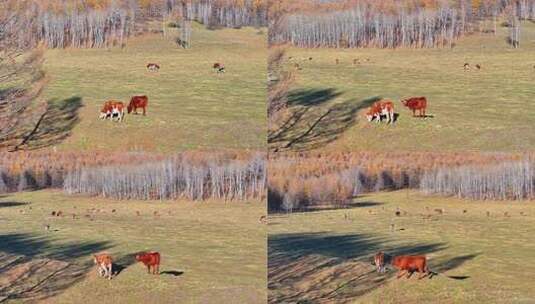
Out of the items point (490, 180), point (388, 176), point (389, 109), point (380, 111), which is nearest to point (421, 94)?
point (389, 109)

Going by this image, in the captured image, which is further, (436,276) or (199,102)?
(199,102)

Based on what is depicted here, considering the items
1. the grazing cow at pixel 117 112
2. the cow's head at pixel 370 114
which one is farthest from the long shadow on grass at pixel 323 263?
the grazing cow at pixel 117 112

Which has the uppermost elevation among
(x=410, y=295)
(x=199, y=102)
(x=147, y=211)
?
(x=199, y=102)

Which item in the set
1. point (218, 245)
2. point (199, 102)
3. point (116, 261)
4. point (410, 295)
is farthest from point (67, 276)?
point (410, 295)

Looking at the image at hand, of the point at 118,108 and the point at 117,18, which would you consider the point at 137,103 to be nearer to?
the point at 118,108

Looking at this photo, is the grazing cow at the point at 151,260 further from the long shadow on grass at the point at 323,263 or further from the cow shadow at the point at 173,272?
the long shadow on grass at the point at 323,263

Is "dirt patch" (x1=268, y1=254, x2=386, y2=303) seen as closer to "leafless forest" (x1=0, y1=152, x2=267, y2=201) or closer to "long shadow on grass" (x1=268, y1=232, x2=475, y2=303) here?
"long shadow on grass" (x1=268, y1=232, x2=475, y2=303)

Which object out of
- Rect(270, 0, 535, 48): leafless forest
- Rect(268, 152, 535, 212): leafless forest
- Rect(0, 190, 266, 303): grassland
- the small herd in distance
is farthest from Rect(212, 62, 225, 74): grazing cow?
Rect(0, 190, 266, 303): grassland

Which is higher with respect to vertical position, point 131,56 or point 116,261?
point 131,56

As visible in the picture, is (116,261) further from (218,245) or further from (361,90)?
(361,90)
